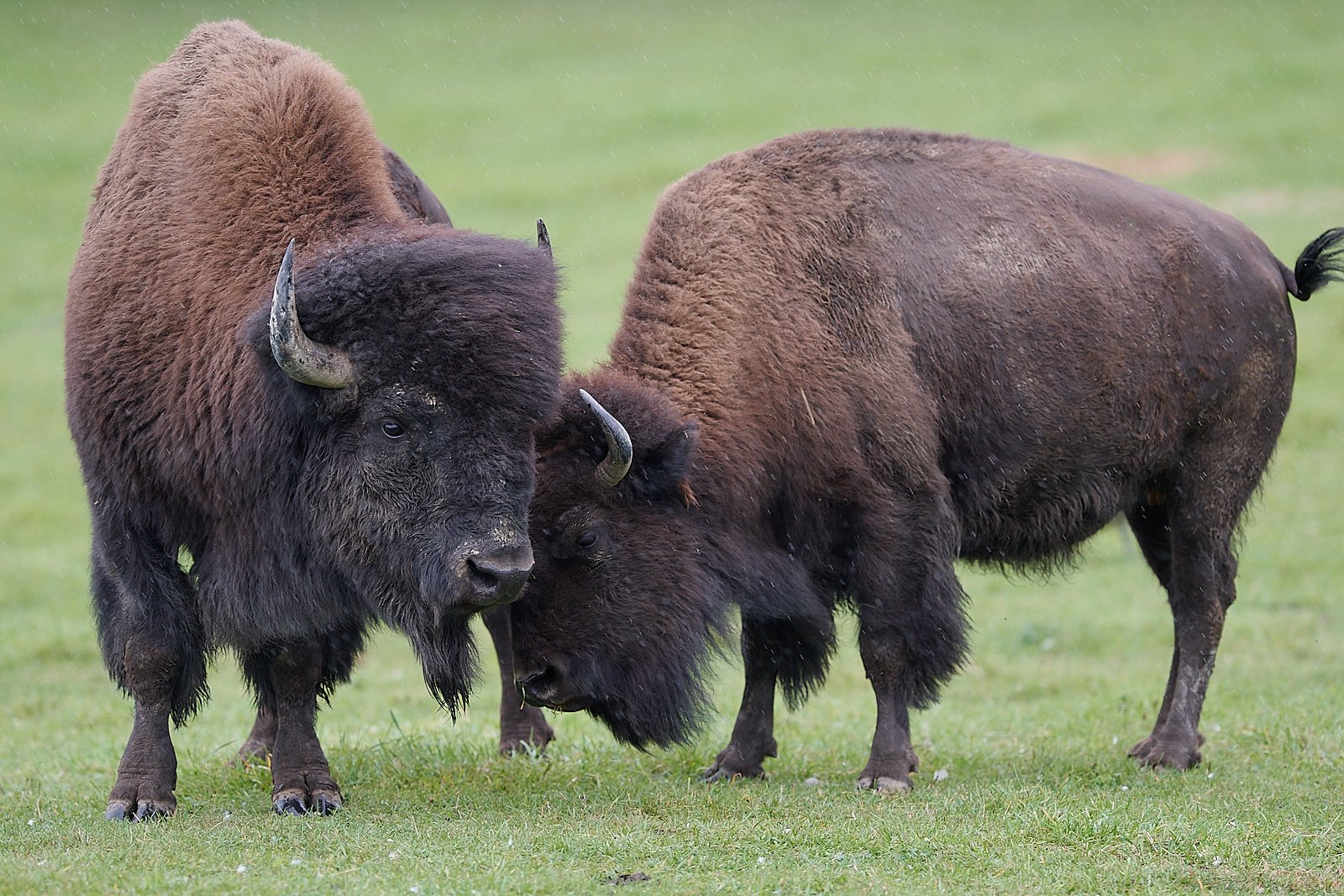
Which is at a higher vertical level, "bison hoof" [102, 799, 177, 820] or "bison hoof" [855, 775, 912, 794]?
"bison hoof" [102, 799, 177, 820]

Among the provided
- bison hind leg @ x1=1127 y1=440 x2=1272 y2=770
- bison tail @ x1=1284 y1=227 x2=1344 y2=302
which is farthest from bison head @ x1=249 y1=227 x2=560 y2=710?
bison tail @ x1=1284 y1=227 x2=1344 y2=302

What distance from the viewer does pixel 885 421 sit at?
6797mm

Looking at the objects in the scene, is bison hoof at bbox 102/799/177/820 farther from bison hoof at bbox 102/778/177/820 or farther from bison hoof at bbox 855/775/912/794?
bison hoof at bbox 855/775/912/794

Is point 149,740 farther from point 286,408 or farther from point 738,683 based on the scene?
point 738,683

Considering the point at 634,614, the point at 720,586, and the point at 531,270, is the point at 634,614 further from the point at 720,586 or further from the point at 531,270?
the point at 531,270

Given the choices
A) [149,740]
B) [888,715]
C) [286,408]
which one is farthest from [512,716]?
[286,408]

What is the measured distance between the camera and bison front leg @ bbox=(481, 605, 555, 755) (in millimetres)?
7549

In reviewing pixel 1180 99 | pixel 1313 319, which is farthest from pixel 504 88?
pixel 1313 319

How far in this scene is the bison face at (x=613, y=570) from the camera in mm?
6160

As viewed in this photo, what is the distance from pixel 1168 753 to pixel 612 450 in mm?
3470

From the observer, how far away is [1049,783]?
21.9ft

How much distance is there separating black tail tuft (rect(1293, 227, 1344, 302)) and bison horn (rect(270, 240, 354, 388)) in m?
5.55

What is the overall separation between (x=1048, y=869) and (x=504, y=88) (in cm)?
3240

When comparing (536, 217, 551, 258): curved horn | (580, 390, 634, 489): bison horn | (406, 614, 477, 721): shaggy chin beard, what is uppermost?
(536, 217, 551, 258): curved horn
